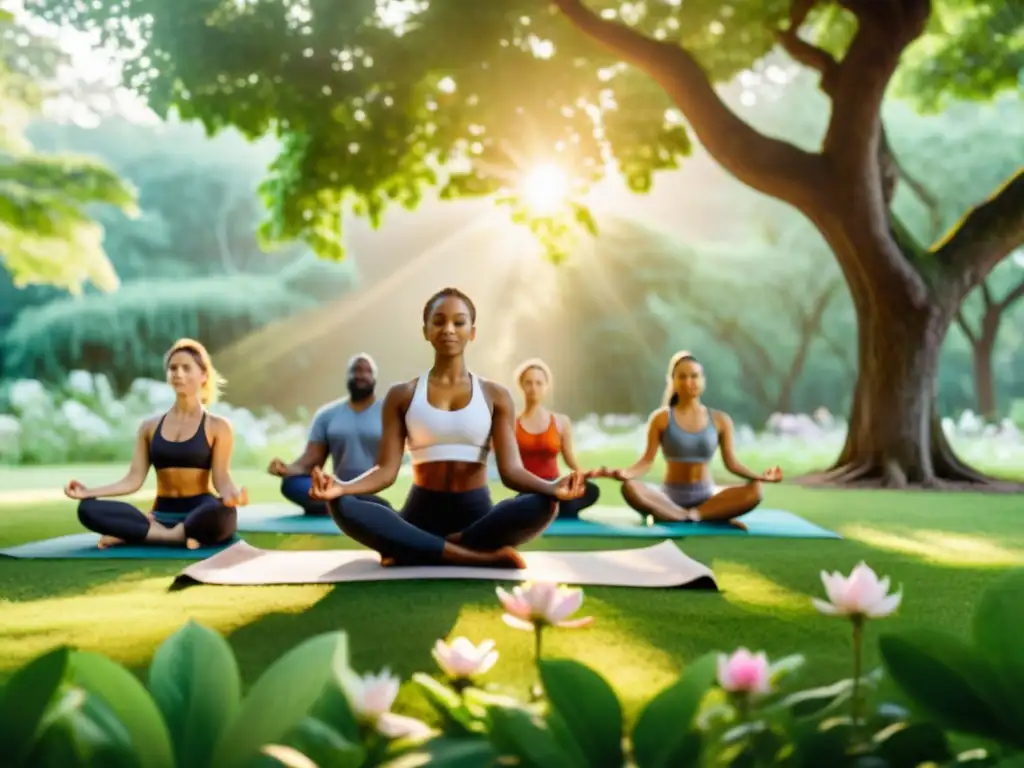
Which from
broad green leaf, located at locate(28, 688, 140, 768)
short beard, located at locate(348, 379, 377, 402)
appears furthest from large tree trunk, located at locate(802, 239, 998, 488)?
broad green leaf, located at locate(28, 688, 140, 768)

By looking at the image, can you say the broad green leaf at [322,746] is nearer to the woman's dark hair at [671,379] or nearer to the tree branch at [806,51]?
the woman's dark hair at [671,379]

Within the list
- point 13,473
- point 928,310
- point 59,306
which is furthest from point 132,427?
point 928,310

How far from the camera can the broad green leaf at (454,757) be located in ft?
4.48

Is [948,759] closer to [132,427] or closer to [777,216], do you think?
[132,427]

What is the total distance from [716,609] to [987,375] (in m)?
22.1

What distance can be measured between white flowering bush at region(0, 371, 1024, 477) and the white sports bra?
11089mm

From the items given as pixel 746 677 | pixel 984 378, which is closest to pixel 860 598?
pixel 746 677

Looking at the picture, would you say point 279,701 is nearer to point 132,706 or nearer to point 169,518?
point 132,706

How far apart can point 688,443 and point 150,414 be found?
37.7 feet

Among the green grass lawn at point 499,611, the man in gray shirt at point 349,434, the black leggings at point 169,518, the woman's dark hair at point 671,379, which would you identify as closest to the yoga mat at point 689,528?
the green grass lawn at point 499,611

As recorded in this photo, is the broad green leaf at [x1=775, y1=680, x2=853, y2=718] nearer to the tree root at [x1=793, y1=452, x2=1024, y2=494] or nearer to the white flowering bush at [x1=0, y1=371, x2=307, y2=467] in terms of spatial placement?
the tree root at [x1=793, y1=452, x2=1024, y2=494]

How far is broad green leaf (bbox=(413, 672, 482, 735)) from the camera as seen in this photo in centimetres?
170

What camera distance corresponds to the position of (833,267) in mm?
25984

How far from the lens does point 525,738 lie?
1.48 meters
